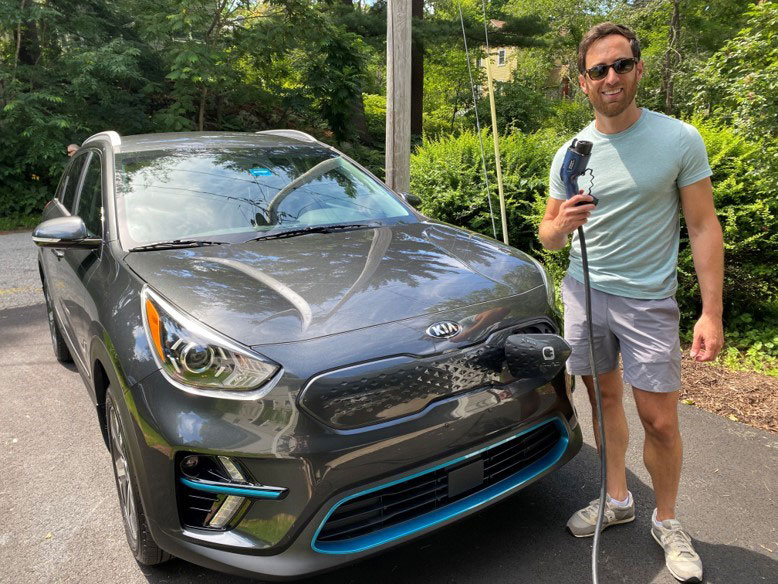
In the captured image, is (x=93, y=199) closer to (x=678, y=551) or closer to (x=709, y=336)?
(x=709, y=336)

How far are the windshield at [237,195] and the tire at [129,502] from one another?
2.51 feet

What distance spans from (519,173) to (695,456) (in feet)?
11.6

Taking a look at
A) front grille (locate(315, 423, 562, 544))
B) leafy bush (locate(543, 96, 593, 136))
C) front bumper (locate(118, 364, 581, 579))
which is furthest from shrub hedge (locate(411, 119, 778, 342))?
leafy bush (locate(543, 96, 593, 136))

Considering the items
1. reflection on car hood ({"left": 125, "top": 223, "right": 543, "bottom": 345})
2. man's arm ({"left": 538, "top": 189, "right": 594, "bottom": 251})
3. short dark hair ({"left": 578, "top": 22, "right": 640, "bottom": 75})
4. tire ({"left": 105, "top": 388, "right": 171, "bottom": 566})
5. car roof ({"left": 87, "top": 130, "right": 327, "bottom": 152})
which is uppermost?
short dark hair ({"left": 578, "top": 22, "right": 640, "bottom": 75})

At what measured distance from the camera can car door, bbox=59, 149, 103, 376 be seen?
9.07 feet

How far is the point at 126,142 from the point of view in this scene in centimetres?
339

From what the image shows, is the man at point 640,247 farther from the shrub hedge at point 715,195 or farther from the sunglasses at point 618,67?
the shrub hedge at point 715,195

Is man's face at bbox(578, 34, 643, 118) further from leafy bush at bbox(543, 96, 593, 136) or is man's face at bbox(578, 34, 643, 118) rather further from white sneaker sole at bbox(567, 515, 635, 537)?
leafy bush at bbox(543, 96, 593, 136)

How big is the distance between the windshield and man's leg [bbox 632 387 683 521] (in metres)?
1.53

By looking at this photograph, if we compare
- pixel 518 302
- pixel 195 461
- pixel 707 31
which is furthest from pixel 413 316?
pixel 707 31

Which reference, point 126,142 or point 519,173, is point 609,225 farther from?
point 519,173

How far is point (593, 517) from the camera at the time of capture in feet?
7.95

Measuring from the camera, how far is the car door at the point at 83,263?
109 inches

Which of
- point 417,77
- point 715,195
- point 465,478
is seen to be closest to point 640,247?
point 465,478
